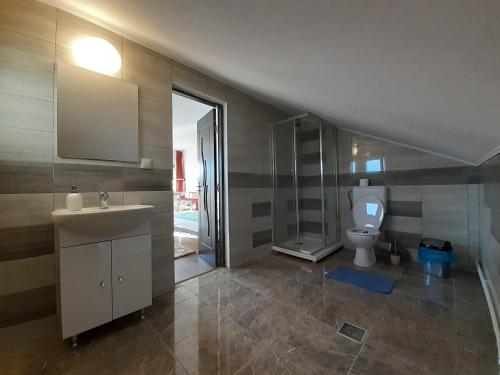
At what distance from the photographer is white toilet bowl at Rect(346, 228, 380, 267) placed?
2.36m

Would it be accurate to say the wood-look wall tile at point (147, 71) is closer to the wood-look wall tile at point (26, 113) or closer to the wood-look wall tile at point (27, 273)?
the wood-look wall tile at point (26, 113)

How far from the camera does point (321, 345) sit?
1.26m

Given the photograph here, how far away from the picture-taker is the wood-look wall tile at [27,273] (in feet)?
4.17

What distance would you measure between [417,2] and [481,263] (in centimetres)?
277

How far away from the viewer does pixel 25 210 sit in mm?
1322

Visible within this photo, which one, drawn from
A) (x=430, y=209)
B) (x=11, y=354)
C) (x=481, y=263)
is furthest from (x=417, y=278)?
(x=11, y=354)

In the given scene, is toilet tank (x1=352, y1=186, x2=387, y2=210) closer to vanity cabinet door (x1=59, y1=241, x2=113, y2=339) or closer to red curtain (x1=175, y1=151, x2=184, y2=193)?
vanity cabinet door (x1=59, y1=241, x2=113, y2=339)

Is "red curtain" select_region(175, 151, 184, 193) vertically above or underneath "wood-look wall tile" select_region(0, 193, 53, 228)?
above

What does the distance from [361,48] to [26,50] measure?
80.5 inches

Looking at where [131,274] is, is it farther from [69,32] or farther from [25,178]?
[69,32]

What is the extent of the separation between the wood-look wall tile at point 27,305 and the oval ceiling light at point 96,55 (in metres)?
1.66

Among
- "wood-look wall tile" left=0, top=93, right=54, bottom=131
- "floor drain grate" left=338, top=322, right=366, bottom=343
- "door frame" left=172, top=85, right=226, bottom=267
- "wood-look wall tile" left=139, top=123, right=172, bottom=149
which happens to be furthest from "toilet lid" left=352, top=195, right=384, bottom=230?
"wood-look wall tile" left=0, top=93, right=54, bottom=131

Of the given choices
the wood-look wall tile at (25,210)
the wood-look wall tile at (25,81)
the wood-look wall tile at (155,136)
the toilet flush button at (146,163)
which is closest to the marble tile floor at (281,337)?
the wood-look wall tile at (25,210)

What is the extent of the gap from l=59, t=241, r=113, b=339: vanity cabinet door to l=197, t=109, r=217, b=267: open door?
1.27 metres
